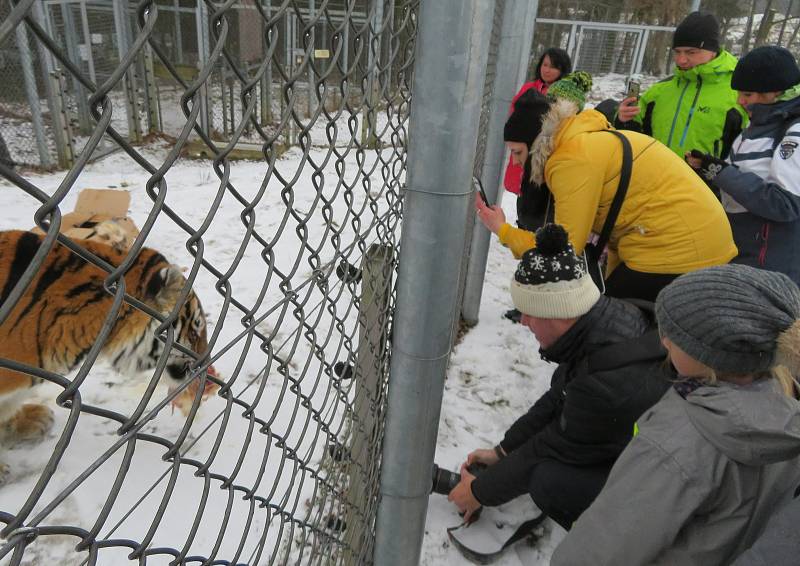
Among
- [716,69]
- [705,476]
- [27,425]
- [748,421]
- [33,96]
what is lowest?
[27,425]

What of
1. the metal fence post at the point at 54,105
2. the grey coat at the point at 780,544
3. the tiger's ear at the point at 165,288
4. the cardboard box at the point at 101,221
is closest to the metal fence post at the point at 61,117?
the metal fence post at the point at 54,105

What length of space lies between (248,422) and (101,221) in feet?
5.66

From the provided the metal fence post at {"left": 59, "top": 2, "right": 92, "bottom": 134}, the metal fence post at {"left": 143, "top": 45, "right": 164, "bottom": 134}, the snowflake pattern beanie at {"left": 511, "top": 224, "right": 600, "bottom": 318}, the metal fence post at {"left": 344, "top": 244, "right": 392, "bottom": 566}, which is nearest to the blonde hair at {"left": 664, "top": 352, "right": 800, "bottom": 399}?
the snowflake pattern beanie at {"left": 511, "top": 224, "right": 600, "bottom": 318}

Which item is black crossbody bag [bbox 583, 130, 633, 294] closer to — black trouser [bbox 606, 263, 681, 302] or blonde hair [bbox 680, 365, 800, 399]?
black trouser [bbox 606, 263, 681, 302]

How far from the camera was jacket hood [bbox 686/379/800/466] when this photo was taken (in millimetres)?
1184

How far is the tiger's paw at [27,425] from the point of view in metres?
2.69

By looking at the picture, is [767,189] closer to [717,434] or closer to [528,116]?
[528,116]

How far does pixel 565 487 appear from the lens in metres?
2.12

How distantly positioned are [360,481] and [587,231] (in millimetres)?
1443

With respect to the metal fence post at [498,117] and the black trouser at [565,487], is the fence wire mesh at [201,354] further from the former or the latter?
the metal fence post at [498,117]

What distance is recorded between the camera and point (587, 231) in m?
2.43

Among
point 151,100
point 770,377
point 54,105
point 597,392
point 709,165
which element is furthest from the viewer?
point 151,100

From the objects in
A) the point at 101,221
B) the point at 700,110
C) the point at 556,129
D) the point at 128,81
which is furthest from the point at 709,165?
the point at 128,81

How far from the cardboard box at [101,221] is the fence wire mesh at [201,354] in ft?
0.09
